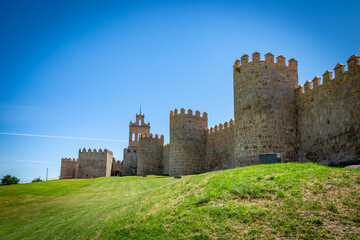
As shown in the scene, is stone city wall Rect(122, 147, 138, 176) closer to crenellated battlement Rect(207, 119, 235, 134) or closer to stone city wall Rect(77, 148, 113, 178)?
stone city wall Rect(77, 148, 113, 178)

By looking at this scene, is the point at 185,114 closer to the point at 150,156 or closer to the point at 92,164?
the point at 150,156

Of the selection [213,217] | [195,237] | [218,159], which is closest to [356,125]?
[213,217]

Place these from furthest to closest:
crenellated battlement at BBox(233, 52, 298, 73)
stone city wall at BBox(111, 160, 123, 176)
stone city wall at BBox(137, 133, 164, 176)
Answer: stone city wall at BBox(111, 160, 123, 176)
stone city wall at BBox(137, 133, 164, 176)
crenellated battlement at BBox(233, 52, 298, 73)

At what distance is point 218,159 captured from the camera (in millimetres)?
27078

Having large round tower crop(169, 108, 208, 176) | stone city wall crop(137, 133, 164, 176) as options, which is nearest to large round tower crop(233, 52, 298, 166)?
large round tower crop(169, 108, 208, 176)

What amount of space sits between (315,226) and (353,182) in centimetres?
239

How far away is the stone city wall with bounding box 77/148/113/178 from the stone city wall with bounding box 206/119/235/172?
28.4m

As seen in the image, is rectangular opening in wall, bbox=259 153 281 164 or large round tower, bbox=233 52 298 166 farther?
large round tower, bbox=233 52 298 166

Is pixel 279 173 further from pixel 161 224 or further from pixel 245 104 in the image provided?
pixel 245 104

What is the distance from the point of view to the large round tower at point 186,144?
97.4 feet

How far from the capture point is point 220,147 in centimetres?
2686

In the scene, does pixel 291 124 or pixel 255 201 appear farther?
pixel 291 124

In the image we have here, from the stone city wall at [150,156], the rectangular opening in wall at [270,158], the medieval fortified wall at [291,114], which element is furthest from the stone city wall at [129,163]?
the rectangular opening in wall at [270,158]

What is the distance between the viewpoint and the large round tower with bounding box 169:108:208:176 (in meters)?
29.7
